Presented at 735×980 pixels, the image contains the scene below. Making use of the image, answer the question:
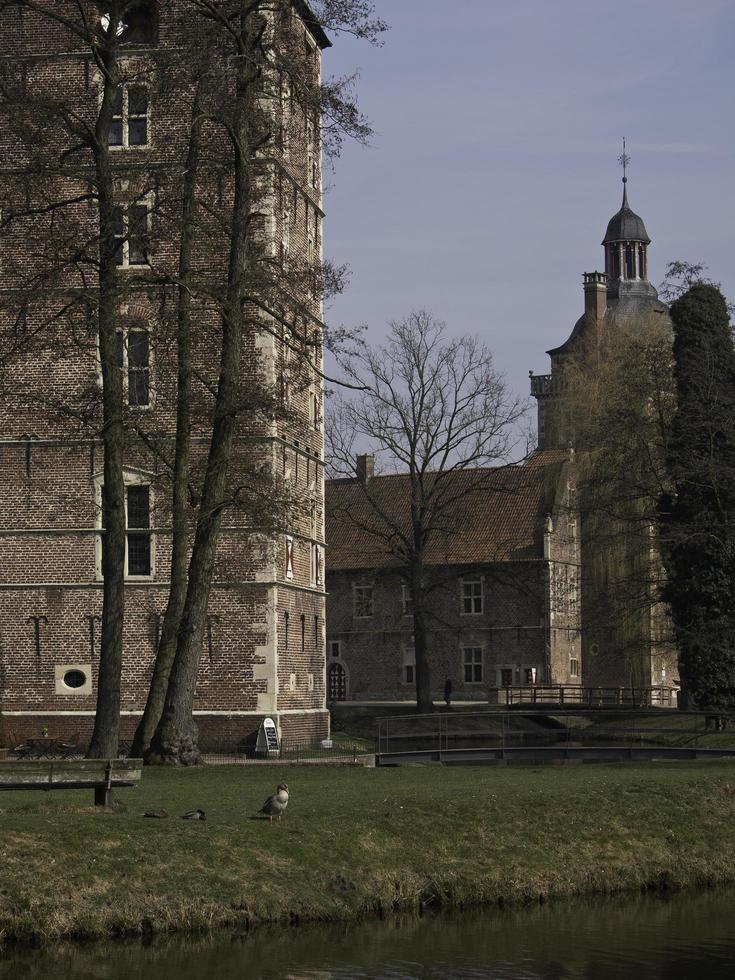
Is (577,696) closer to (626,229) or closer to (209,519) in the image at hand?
(209,519)

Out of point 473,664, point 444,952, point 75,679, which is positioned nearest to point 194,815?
point 444,952

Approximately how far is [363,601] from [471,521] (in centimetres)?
603

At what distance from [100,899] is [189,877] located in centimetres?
104

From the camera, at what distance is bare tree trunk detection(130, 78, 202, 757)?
25797mm

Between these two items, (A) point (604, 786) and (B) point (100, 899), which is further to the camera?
(A) point (604, 786)

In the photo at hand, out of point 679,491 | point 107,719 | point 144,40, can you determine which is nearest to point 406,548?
point 679,491

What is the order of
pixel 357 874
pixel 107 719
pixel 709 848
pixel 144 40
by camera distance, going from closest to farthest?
1. pixel 357 874
2. pixel 709 848
3. pixel 107 719
4. pixel 144 40

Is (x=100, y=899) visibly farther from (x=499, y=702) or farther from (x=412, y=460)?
(x=499, y=702)

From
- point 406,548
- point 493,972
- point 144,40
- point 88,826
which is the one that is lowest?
point 493,972

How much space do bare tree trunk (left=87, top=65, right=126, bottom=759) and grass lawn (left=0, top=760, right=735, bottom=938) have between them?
3.60ft

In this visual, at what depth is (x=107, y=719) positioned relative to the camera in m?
24.3

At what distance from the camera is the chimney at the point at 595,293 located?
99.6m

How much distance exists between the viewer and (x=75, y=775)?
17.8m

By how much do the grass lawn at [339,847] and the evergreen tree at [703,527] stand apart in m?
13.0
